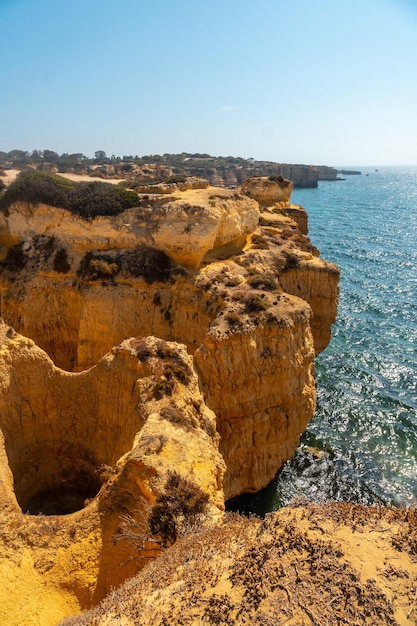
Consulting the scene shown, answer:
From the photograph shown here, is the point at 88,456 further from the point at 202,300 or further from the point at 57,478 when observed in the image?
the point at 202,300

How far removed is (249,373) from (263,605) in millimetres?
13223

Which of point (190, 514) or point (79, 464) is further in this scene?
point (79, 464)

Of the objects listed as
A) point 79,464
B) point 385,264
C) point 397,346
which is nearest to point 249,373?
point 79,464

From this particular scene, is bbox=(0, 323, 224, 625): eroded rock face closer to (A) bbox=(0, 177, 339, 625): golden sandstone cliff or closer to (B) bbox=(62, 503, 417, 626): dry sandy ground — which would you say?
(A) bbox=(0, 177, 339, 625): golden sandstone cliff

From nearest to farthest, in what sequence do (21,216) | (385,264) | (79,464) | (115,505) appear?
(115,505)
(79,464)
(21,216)
(385,264)

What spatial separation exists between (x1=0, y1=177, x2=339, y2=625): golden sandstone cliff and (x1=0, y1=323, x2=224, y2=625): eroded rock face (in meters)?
0.04

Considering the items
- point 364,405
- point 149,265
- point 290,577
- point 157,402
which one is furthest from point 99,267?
point 290,577

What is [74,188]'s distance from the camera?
1149 inches

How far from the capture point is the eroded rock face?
10.9 metres

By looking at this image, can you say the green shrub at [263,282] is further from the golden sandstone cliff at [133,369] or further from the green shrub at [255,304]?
the green shrub at [255,304]

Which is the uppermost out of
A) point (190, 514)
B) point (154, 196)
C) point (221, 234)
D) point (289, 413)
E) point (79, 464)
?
point (154, 196)

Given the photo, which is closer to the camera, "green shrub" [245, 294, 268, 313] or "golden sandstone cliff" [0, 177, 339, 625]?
"golden sandstone cliff" [0, 177, 339, 625]

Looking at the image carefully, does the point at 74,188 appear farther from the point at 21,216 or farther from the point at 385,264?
the point at 385,264

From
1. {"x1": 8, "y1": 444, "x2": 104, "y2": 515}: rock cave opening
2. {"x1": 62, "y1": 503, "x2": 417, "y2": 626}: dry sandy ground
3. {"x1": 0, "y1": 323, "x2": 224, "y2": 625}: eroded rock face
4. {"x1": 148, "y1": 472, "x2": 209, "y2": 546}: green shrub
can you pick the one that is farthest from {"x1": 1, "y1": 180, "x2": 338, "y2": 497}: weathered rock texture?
{"x1": 62, "y1": 503, "x2": 417, "y2": 626}: dry sandy ground
